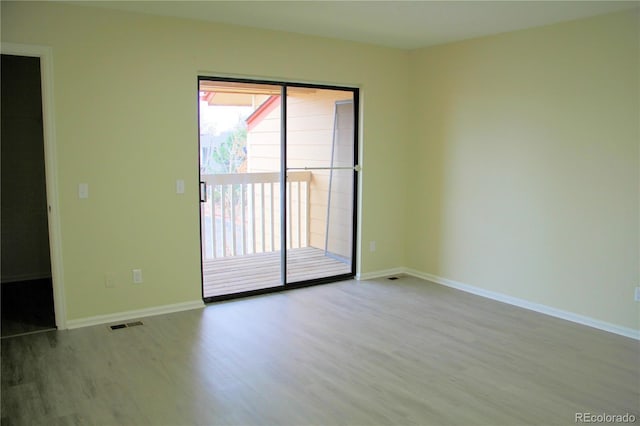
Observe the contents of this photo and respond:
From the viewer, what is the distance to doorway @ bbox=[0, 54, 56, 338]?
553 cm

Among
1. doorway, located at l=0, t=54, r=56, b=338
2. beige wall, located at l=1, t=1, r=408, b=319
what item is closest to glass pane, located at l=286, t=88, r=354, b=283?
beige wall, located at l=1, t=1, r=408, b=319

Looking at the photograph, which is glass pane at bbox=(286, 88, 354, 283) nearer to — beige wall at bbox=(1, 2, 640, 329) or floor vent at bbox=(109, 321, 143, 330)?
beige wall at bbox=(1, 2, 640, 329)

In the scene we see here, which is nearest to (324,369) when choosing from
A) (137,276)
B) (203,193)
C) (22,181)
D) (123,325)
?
(123,325)

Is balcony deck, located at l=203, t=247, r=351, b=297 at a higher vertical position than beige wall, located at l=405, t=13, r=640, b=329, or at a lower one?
lower

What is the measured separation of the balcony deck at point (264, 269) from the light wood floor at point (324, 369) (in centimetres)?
60

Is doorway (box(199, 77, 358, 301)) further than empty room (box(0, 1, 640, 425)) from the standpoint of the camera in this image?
Yes

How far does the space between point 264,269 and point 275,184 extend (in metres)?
0.94

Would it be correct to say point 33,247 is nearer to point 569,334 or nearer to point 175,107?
point 175,107

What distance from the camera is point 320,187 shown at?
18.3 feet

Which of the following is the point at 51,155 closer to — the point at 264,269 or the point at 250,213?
the point at 250,213

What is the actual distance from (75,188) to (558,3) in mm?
3816

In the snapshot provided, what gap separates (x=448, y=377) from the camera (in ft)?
10.6

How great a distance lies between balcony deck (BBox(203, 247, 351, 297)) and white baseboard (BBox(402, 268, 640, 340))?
946 millimetres

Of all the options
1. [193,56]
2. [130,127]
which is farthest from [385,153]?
[130,127]
